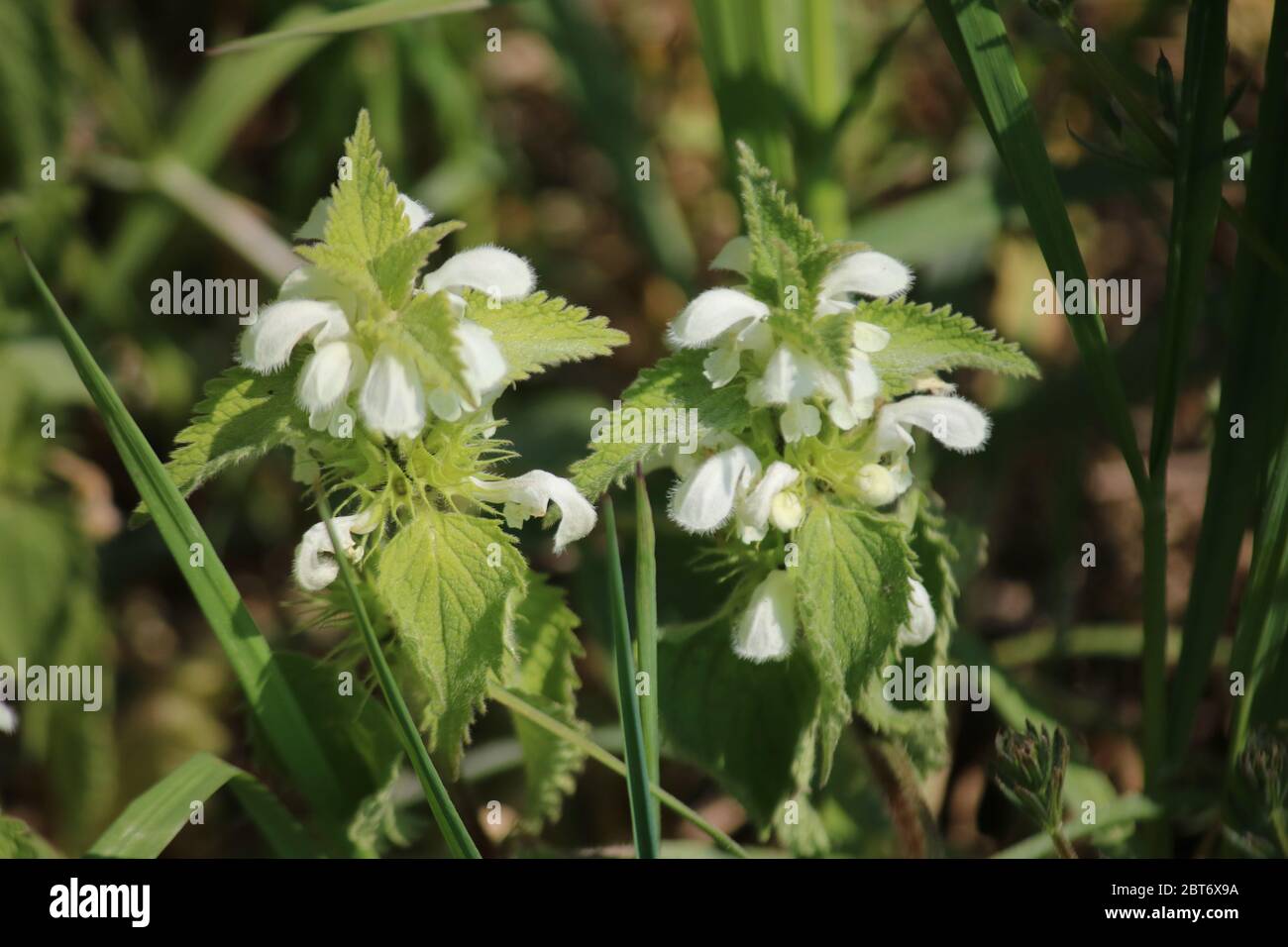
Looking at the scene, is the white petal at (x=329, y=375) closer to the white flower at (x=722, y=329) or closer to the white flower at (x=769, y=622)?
the white flower at (x=722, y=329)

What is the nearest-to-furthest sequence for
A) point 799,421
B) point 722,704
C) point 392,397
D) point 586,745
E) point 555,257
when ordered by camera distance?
1. point 392,397
2. point 799,421
3. point 586,745
4. point 722,704
5. point 555,257

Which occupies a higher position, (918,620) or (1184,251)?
(1184,251)

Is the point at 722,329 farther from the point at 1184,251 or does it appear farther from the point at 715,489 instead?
the point at 1184,251

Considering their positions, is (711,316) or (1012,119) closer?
(711,316)

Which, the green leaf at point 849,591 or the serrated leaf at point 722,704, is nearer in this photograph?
the green leaf at point 849,591

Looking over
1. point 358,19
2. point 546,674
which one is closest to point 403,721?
point 546,674

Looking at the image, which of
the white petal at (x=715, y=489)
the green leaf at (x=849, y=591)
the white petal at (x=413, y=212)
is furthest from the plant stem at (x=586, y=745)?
the white petal at (x=413, y=212)
